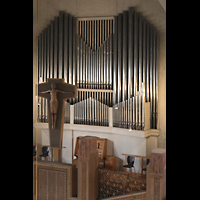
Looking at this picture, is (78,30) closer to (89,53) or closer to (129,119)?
(89,53)

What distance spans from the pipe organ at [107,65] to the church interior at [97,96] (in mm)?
13

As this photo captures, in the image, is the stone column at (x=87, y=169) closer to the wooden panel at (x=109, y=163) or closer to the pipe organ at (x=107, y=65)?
the wooden panel at (x=109, y=163)

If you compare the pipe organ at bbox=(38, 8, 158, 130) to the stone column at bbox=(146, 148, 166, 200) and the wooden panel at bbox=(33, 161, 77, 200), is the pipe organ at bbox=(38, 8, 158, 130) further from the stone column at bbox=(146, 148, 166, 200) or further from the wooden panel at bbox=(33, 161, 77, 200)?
the wooden panel at bbox=(33, 161, 77, 200)

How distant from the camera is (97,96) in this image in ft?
15.4

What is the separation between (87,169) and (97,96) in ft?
3.19

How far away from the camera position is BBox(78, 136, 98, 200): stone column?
4.62 metres

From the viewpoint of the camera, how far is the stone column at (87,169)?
4.62m

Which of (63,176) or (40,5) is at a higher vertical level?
(40,5)

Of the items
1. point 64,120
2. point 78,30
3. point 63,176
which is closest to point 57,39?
point 78,30

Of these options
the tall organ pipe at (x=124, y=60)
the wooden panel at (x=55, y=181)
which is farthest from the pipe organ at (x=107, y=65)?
the wooden panel at (x=55, y=181)

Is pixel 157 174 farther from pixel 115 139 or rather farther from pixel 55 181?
pixel 55 181

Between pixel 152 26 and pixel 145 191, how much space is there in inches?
82.5

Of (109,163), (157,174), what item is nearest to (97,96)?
(109,163)

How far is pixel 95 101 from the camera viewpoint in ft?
15.4
